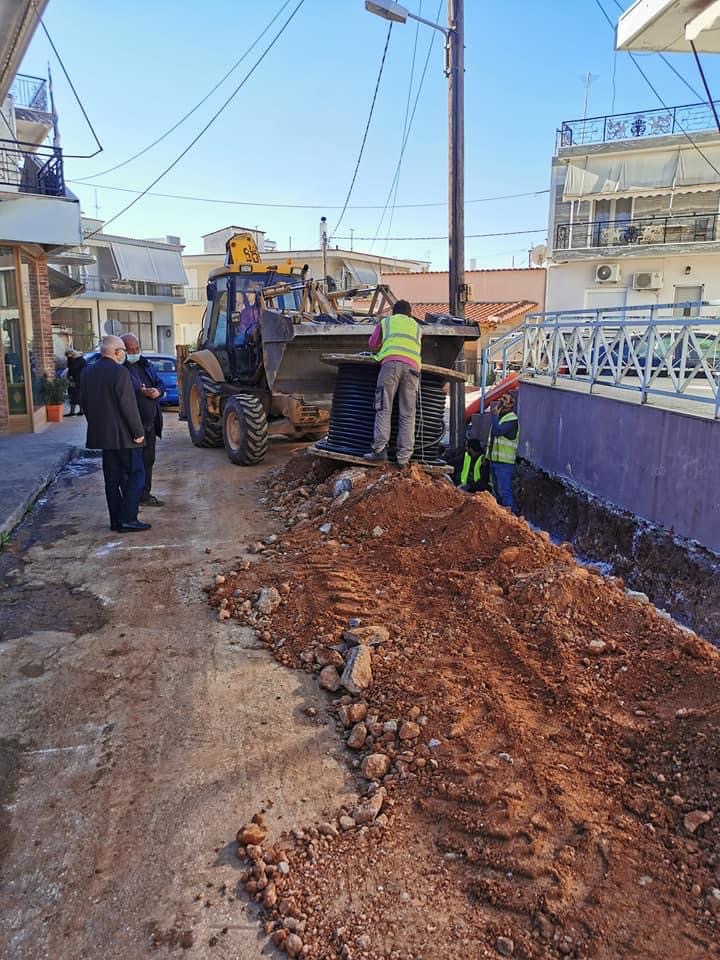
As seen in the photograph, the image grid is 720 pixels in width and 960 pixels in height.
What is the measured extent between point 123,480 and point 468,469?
4.69m

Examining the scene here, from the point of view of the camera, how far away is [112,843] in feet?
8.88

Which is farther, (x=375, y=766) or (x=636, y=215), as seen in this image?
(x=636, y=215)

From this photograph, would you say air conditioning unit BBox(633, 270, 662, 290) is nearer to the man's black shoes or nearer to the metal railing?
the metal railing

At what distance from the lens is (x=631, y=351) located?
830 centimetres

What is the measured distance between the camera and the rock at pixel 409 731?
321 centimetres

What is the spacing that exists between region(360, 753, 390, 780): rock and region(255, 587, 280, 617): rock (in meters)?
1.74

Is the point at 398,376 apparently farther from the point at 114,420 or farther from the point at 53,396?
the point at 53,396

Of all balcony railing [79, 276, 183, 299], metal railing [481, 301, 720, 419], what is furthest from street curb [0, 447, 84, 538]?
balcony railing [79, 276, 183, 299]

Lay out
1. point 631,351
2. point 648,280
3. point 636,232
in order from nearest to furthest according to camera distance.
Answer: point 631,351
point 648,280
point 636,232

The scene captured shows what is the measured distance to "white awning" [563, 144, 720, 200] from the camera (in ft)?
79.0

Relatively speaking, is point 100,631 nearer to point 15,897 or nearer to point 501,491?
point 15,897

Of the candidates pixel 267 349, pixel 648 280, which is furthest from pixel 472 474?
pixel 648 280

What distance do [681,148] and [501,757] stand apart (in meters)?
26.7

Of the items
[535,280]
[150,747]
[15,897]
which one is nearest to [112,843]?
[15,897]
